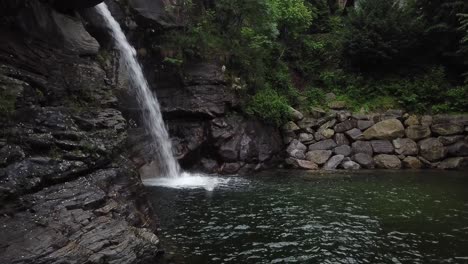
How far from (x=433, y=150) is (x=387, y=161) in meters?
2.47

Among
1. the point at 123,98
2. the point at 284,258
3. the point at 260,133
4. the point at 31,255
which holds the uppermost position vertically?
the point at 123,98

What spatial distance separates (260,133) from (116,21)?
345 inches

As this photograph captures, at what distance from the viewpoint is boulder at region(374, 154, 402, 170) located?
20708 millimetres

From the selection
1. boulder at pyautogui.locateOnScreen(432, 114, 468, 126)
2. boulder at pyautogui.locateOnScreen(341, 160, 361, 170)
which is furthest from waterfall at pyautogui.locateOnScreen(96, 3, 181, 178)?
boulder at pyautogui.locateOnScreen(432, 114, 468, 126)

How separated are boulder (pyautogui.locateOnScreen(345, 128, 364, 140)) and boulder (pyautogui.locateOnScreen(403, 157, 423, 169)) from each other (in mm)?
2561

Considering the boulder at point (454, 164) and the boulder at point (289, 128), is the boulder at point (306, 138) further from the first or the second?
the boulder at point (454, 164)

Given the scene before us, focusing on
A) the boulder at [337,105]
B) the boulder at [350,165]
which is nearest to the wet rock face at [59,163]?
the boulder at [350,165]

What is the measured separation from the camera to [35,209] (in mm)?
7160

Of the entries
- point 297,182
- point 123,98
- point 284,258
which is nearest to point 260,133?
point 297,182

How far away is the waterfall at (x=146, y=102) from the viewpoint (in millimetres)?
16984

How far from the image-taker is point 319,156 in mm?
21125

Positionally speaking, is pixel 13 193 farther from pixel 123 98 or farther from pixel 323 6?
pixel 323 6

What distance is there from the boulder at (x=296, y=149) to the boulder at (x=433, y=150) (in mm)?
6166

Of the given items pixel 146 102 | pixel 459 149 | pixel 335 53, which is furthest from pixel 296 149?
pixel 335 53
